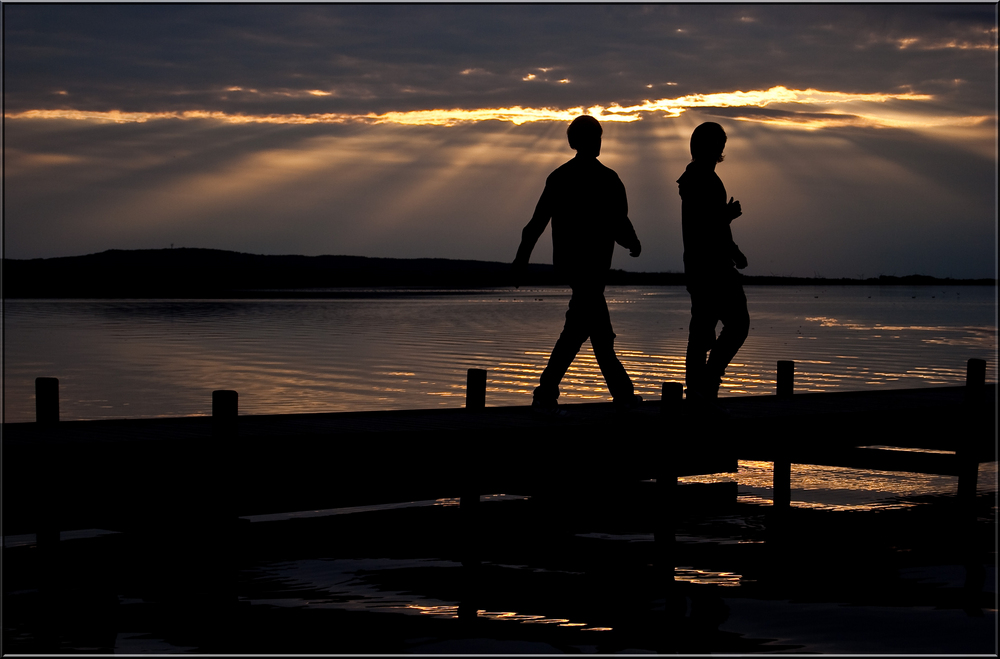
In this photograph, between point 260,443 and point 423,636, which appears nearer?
Result: point 260,443

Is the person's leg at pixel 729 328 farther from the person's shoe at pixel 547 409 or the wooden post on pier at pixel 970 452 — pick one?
the wooden post on pier at pixel 970 452

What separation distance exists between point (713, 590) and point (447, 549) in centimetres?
313

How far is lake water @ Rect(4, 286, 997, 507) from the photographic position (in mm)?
23203

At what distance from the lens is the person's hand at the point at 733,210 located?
938 cm

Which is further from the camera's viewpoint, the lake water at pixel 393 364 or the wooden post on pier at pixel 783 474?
the lake water at pixel 393 364

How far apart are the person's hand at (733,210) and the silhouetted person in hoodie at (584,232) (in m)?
1.10

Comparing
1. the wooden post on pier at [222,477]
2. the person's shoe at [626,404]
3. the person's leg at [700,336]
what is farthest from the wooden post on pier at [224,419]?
the person's leg at [700,336]

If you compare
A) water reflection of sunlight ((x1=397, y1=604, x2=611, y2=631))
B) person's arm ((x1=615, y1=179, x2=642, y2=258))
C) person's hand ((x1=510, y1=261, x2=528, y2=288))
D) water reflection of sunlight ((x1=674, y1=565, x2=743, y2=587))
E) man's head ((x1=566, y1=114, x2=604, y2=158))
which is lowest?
water reflection of sunlight ((x1=674, y1=565, x2=743, y2=587))

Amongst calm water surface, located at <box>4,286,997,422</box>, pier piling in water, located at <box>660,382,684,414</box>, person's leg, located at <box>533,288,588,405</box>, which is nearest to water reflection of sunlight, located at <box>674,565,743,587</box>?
pier piling in water, located at <box>660,382,684,414</box>

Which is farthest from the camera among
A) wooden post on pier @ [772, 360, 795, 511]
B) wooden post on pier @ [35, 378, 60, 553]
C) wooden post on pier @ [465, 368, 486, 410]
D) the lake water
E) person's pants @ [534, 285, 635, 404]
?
the lake water

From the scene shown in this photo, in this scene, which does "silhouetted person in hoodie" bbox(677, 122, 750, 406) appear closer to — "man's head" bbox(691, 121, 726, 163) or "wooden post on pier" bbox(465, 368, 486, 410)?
"man's head" bbox(691, 121, 726, 163)

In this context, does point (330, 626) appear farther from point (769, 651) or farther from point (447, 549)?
point (769, 651)

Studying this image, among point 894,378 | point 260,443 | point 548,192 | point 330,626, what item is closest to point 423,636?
point 330,626

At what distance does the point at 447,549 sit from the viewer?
11742 millimetres
